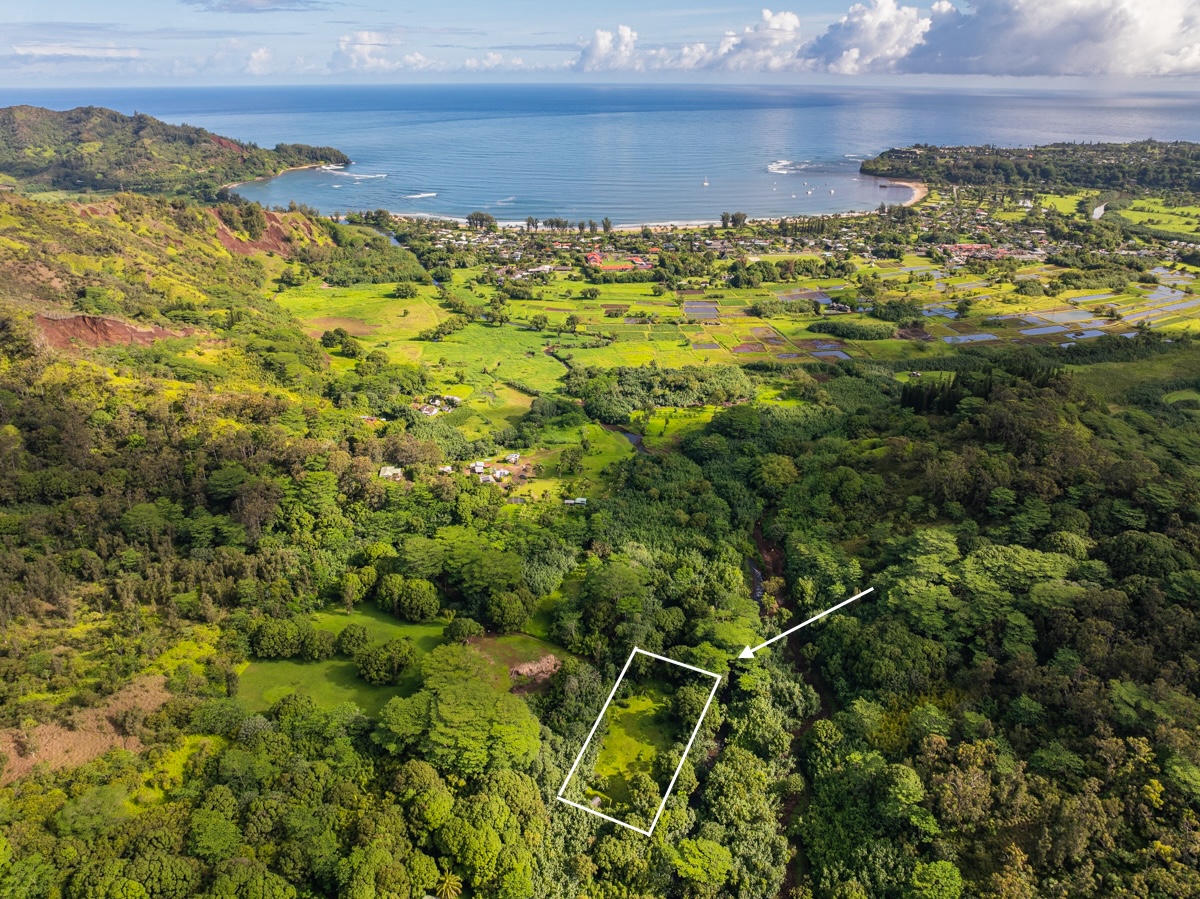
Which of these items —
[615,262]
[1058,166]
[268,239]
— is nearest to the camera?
[268,239]

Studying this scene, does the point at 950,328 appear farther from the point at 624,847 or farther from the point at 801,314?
the point at 624,847

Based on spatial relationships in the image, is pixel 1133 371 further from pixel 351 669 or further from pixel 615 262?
pixel 351 669

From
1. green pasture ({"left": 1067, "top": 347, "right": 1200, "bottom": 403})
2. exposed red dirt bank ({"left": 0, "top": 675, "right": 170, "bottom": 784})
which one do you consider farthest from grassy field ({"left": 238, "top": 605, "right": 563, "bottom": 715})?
green pasture ({"left": 1067, "top": 347, "right": 1200, "bottom": 403})

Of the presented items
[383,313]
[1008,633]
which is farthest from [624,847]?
[383,313]

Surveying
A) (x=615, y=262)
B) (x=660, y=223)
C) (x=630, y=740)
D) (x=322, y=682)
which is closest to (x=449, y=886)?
(x=630, y=740)

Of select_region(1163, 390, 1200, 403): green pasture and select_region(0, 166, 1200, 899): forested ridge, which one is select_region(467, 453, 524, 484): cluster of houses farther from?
select_region(1163, 390, 1200, 403): green pasture

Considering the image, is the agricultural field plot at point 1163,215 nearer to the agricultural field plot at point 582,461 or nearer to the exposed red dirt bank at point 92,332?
the agricultural field plot at point 582,461
